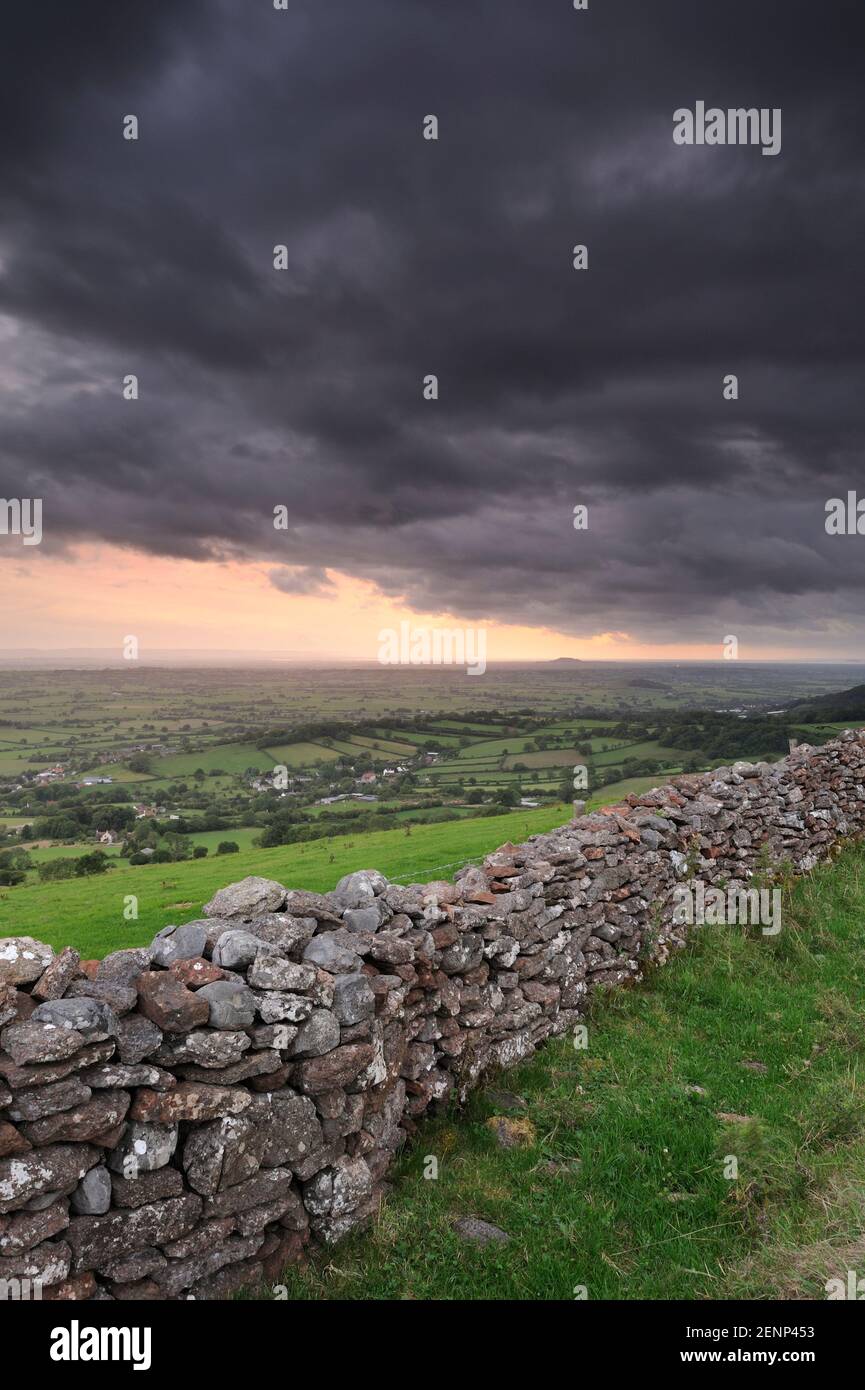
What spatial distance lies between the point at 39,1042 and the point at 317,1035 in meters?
1.91

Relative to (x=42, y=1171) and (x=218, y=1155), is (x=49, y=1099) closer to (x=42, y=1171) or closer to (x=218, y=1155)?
(x=42, y=1171)

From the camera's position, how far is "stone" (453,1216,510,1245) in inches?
203

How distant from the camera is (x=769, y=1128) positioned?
20.3 feet

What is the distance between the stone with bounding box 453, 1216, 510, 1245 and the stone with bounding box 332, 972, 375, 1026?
1.67 metres

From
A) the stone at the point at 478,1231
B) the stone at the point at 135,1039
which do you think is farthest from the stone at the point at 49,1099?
the stone at the point at 478,1231

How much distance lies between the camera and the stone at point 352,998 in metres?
5.37

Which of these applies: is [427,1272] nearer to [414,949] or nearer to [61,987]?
[414,949]

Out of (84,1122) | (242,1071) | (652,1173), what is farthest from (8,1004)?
(652,1173)

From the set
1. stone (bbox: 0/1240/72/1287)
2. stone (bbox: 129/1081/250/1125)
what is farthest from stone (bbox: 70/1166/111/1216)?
stone (bbox: 129/1081/250/1125)

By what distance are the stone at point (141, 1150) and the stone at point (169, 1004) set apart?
57 centimetres

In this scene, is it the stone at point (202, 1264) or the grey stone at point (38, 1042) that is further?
the stone at point (202, 1264)

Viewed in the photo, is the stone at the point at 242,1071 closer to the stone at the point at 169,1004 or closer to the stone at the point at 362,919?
the stone at the point at 169,1004

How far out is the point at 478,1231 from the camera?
207 inches
